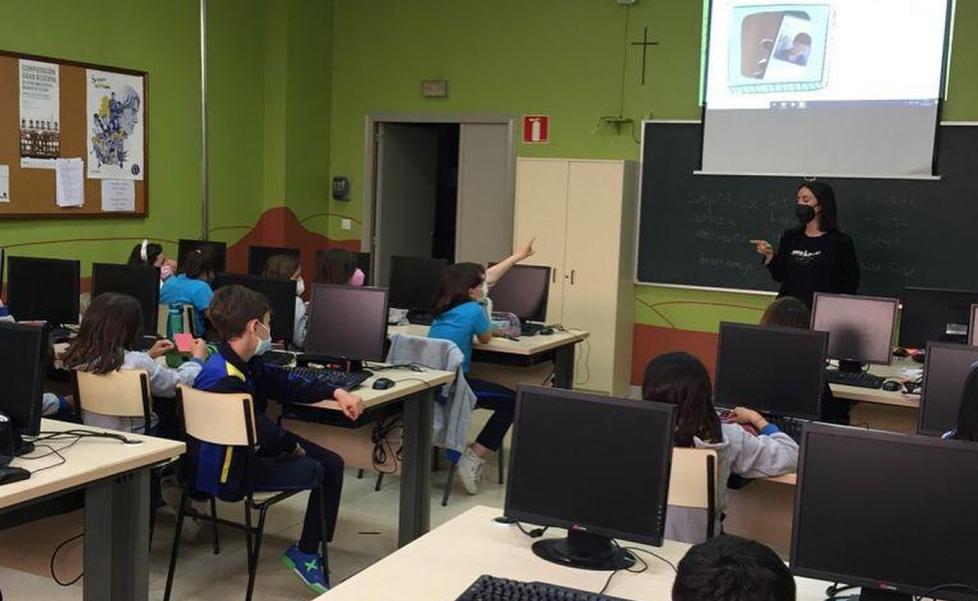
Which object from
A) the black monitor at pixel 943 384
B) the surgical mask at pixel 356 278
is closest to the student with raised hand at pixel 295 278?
the surgical mask at pixel 356 278

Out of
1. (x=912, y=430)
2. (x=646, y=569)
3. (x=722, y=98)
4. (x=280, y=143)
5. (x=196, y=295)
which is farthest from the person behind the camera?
(x=280, y=143)

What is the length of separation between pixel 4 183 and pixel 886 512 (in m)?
5.86

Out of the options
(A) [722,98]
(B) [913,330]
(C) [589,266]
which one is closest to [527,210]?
(C) [589,266]

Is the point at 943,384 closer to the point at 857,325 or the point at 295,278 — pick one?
the point at 857,325

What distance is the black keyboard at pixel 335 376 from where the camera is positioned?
3945mm

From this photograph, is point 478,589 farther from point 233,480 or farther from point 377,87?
point 377,87

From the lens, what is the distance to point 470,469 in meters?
5.00

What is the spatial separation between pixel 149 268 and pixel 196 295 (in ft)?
2.50

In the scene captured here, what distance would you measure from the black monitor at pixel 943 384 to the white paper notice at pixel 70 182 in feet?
18.2

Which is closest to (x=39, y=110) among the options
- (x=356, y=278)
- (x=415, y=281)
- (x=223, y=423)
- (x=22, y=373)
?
(x=356, y=278)

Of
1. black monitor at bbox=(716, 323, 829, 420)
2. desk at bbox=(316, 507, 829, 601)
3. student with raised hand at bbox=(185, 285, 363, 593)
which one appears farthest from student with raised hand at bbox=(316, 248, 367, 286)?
desk at bbox=(316, 507, 829, 601)

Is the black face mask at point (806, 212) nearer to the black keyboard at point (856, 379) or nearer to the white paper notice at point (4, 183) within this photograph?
the black keyboard at point (856, 379)

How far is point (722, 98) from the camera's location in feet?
23.6

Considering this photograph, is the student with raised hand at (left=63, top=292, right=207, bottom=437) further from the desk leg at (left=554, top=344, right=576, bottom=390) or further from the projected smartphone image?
the projected smartphone image
